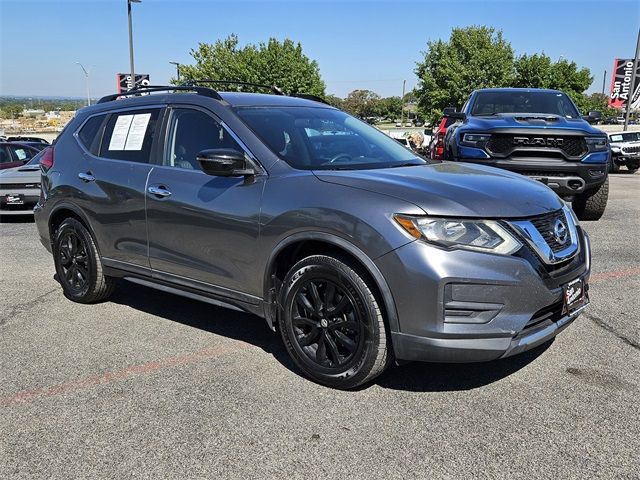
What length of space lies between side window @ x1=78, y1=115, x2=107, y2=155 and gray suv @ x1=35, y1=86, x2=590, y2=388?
2cm

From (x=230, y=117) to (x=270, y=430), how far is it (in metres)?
2.04

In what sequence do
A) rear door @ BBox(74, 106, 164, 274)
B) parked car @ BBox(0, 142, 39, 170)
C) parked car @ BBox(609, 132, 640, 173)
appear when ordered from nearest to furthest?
rear door @ BBox(74, 106, 164, 274), parked car @ BBox(0, 142, 39, 170), parked car @ BBox(609, 132, 640, 173)

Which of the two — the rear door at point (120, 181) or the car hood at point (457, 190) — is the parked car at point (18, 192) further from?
the car hood at point (457, 190)

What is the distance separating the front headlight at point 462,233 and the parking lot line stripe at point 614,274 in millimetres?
2976

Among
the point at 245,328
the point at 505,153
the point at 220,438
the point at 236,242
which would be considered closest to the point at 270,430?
the point at 220,438

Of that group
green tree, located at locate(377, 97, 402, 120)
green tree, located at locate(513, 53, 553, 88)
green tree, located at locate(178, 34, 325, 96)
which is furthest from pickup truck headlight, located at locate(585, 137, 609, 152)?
green tree, located at locate(377, 97, 402, 120)

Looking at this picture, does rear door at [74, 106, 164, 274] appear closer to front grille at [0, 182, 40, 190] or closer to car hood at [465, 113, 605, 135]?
car hood at [465, 113, 605, 135]

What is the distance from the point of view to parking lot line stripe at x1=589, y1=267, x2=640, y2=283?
5496 mm

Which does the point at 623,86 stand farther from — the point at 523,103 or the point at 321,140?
the point at 321,140

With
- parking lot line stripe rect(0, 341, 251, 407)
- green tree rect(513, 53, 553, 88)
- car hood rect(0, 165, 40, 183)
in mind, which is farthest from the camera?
green tree rect(513, 53, 553, 88)

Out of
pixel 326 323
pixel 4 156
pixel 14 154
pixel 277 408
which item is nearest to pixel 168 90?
pixel 326 323

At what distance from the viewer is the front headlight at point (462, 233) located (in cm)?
289

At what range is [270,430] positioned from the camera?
9.53 ft

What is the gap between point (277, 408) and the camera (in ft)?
10.3
